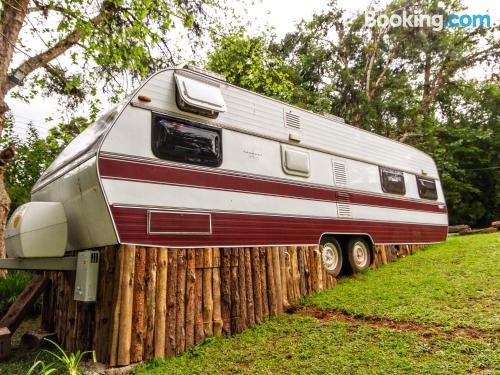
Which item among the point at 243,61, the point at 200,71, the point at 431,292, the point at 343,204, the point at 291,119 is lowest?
the point at 431,292

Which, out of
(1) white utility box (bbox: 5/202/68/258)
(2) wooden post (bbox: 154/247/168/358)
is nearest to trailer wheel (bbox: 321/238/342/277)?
(2) wooden post (bbox: 154/247/168/358)

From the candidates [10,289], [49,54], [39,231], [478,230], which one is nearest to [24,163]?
[49,54]

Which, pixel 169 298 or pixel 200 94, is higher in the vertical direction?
pixel 200 94

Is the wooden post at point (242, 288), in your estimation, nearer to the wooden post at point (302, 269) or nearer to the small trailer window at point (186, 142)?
the wooden post at point (302, 269)

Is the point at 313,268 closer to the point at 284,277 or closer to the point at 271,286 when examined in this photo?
the point at 284,277

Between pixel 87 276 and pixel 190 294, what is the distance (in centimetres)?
128

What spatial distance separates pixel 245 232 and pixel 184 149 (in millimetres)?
1592

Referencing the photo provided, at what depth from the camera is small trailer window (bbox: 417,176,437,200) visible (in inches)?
391

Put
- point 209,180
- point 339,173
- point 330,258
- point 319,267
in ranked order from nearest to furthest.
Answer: point 209,180 → point 319,267 → point 330,258 → point 339,173

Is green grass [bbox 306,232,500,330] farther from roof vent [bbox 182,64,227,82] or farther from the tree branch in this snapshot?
the tree branch

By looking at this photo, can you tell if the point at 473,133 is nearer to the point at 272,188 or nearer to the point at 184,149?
the point at 272,188

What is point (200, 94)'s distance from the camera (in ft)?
16.8

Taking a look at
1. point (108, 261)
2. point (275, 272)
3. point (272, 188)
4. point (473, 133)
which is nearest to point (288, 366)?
point (275, 272)

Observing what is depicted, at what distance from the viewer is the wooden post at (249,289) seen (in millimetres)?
5148
